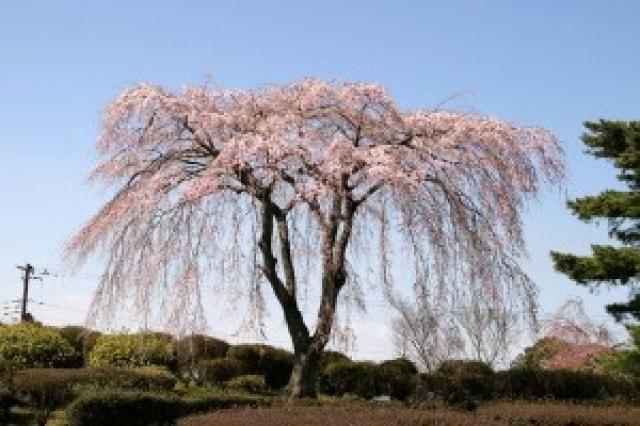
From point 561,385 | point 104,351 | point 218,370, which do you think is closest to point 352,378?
point 218,370

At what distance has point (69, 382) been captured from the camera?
64.6ft

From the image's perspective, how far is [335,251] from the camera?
2023cm

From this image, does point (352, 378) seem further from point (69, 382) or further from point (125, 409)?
point (125, 409)

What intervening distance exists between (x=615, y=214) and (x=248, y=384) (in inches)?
366

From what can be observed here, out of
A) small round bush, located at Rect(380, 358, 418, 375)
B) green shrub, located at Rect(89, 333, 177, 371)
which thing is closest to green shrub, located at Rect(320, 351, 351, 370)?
small round bush, located at Rect(380, 358, 418, 375)

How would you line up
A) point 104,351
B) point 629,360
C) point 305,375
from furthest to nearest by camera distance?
point 104,351
point 629,360
point 305,375

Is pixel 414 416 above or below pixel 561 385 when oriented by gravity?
below

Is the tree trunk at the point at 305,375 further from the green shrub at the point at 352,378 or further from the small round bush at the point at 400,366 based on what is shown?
the small round bush at the point at 400,366

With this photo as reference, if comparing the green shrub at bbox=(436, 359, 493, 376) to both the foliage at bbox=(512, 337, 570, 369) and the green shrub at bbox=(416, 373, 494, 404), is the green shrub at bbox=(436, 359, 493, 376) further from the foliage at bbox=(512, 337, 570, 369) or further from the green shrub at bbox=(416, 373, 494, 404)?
the foliage at bbox=(512, 337, 570, 369)

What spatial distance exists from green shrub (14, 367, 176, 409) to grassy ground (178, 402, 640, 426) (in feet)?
16.2

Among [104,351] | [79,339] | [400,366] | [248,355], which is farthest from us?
[79,339]

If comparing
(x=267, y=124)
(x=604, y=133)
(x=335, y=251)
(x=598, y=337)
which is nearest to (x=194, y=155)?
(x=267, y=124)

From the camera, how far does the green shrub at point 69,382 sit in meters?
19.3

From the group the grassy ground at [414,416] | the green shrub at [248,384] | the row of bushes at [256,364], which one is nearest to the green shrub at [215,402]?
the grassy ground at [414,416]
